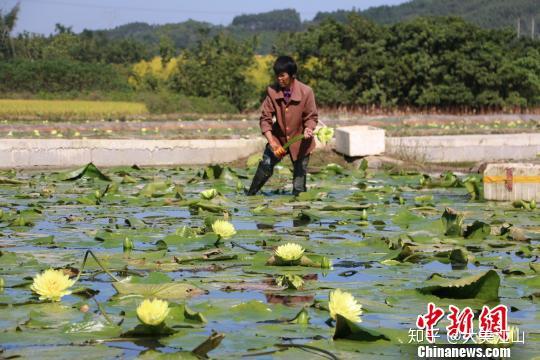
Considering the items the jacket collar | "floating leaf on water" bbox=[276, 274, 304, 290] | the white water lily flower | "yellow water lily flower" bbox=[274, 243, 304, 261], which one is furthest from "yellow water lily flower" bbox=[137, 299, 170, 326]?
the jacket collar

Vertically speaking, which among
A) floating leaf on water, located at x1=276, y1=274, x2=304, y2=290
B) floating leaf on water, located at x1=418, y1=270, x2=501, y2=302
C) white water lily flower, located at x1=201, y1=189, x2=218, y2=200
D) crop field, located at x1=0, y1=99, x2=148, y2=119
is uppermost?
floating leaf on water, located at x1=418, y1=270, x2=501, y2=302

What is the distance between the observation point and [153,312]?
4.00 meters

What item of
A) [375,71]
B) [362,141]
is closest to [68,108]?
[375,71]

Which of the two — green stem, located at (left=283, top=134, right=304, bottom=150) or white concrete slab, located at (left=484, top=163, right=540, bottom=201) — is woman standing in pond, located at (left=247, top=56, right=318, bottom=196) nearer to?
green stem, located at (left=283, top=134, right=304, bottom=150)

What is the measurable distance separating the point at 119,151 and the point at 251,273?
12.7 metres

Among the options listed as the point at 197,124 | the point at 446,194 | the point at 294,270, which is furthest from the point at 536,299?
the point at 197,124

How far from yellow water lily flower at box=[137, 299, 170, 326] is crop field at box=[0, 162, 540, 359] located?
0.01 metres

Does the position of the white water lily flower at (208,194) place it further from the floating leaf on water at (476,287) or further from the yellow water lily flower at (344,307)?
the yellow water lily flower at (344,307)

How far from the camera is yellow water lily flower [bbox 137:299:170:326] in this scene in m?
3.99

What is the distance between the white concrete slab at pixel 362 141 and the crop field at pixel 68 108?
1885cm

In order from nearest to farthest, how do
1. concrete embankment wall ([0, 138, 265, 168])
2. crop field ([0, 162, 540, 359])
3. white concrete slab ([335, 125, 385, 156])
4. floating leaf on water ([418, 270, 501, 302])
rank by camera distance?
crop field ([0, 162, 540, 359]), floating leaf on water ([418, 270, 501, 302]), white concrete slab ([335, 125, 385, 156]), concrete embankment wall ([0, 138, 265, 168])

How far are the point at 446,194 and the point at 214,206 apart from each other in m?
3.35

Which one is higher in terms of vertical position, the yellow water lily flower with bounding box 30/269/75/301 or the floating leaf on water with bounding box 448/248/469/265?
the yellow water lily flower with bounding box 30/269/75/301

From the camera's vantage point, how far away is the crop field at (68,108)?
3619 centimetres
